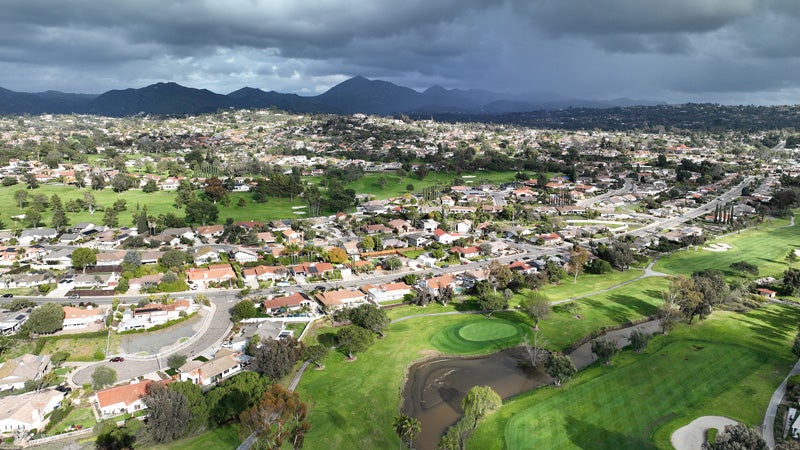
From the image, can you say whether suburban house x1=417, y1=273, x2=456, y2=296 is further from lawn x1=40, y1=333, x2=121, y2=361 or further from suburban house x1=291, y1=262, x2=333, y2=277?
lawn x1=40, y1=333, x2=121, y2=361

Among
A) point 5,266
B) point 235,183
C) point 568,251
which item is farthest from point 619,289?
point 235,183

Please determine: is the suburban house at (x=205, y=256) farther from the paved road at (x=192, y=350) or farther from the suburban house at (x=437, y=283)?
the suburban house at (x=437, y=283)

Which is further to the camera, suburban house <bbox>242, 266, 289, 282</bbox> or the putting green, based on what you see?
suburban house <bbox>242, 266, 289, 282</bbox>

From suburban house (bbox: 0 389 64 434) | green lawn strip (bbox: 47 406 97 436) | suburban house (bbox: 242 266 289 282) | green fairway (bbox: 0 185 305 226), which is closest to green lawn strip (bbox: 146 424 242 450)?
green lawn strip (bbox: 47 406 97 436)

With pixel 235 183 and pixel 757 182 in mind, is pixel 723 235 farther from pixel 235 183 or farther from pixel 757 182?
pixel 235 183

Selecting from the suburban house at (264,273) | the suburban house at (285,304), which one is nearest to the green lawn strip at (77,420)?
the suburban house at (285,304)

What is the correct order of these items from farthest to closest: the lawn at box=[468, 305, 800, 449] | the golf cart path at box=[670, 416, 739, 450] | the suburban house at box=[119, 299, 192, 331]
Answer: the suburban house at box=[119, 299, 192, 331]
the lawn at box=[468, 305, 800, 449]
the golf cart path at box=[670, 416, 739, 450]
